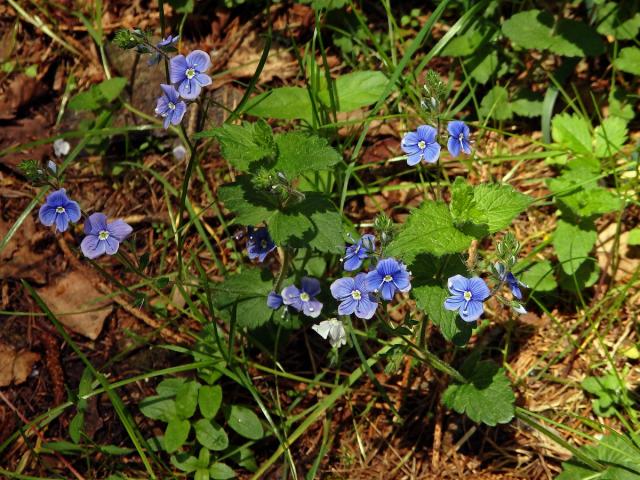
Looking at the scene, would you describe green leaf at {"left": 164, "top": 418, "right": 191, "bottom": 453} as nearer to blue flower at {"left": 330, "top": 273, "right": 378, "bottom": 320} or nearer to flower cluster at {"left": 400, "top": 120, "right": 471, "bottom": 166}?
blue flower at {"left": 330, "top": 273, "right": 378, "bottom": 320}

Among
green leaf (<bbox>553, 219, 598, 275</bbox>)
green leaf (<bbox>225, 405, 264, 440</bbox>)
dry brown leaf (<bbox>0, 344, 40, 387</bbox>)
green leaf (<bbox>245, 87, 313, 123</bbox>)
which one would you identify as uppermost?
green leaf (<bbox>245, 87, 313, 123</bbox>)

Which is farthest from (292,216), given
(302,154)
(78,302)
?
(78,302)

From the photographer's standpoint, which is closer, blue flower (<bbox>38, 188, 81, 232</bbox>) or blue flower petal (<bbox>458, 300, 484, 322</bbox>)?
blue flower petal (<bbox>458, 300, 484, 322</bbox>)

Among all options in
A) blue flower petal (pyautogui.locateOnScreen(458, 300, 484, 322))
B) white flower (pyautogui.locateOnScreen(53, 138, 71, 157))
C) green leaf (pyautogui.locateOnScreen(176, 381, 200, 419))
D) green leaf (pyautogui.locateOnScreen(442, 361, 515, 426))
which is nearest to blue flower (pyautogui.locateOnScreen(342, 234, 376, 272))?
blue flower petal (pyautogui.locateOnScreen(458, 300, 484, 322))

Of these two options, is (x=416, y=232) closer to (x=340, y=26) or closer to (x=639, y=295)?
(x=639, y=295)

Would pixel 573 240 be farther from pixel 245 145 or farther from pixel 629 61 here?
pixel 245 145

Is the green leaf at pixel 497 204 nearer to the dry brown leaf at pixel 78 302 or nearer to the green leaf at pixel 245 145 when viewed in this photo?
the green leaf at pixel 245 145
